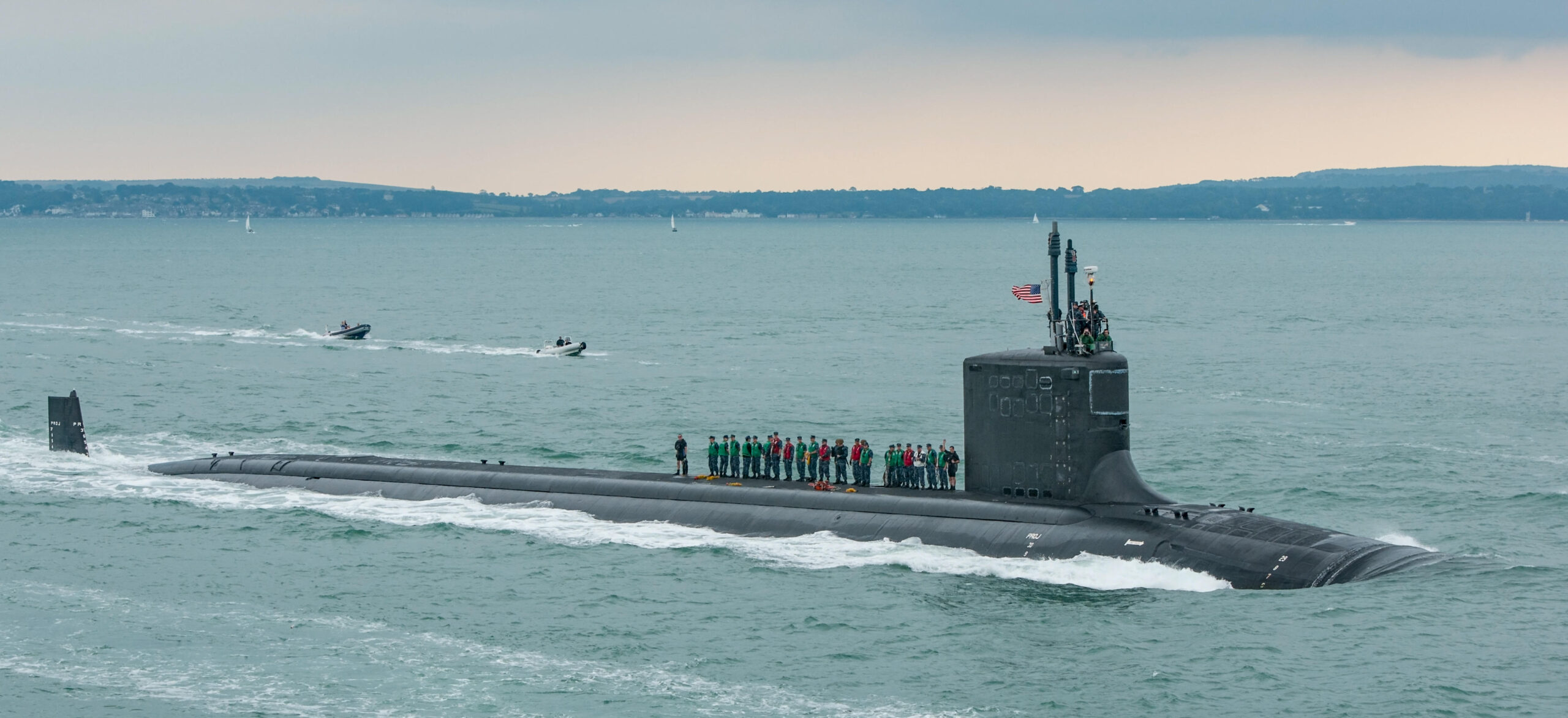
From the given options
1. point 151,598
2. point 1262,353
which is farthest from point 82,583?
point 1262,353

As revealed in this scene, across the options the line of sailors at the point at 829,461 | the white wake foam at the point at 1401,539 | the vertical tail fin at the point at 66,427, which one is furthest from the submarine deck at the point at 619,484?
the white wake foam at the point at 1401,539

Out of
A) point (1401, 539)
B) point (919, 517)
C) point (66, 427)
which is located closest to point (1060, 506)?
point (919, 517)

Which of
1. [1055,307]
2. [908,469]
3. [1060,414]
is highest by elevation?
[1055,307]

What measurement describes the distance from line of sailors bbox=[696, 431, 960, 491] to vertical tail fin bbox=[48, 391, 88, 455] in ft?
57.0

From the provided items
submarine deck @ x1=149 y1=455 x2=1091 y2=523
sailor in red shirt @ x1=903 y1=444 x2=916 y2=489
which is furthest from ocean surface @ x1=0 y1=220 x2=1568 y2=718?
sailor in red shirt @ x1=903 y1=444 x2=916 y2=489

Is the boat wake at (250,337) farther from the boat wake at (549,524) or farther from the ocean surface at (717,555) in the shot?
the boat wake at (549,524)

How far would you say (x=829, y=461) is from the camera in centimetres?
3206

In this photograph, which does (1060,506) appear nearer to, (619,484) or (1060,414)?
(1060,414)

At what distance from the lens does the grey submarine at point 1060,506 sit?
83.5 ft

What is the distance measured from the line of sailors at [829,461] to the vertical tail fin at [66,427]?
17.4 metres

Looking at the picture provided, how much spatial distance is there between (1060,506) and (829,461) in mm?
6251

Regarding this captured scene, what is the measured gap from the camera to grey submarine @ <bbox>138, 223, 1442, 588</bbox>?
25.4m

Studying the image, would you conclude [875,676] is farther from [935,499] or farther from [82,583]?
[82,583]

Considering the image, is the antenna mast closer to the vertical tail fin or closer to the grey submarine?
the grey submarine
